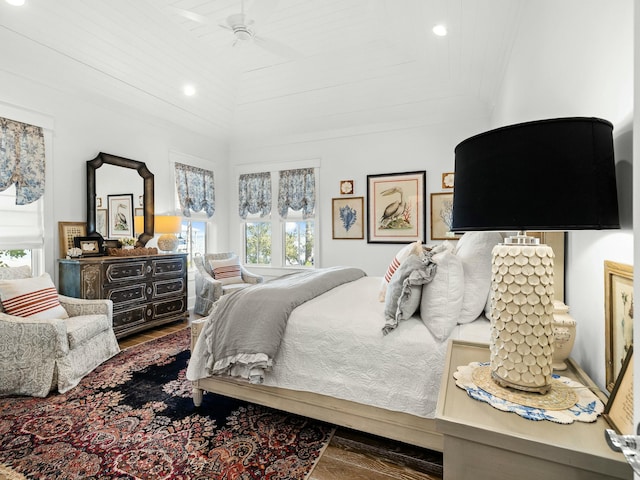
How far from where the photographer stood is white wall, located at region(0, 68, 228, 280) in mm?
3432

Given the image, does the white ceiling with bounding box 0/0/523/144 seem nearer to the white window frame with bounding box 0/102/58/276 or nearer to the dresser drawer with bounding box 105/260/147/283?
the white window frame with bounding box 0/102/58/276

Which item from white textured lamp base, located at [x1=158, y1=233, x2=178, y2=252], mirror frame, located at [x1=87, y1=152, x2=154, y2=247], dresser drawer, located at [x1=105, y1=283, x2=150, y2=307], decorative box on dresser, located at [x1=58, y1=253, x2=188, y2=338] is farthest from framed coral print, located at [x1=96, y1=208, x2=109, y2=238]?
dresser drawer, located at [x1=105, y1=283, x2=150, y2=307]

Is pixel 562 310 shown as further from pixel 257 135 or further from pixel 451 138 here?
pixel 257 135

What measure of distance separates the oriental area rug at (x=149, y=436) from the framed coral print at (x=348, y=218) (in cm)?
333

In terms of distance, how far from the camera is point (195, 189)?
18.0ft

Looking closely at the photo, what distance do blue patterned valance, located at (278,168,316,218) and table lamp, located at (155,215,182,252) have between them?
1757mm

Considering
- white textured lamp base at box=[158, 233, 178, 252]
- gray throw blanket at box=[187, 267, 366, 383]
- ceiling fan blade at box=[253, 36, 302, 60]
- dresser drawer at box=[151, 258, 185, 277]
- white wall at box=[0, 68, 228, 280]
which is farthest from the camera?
white textured lamp base at box=[158, 233, 178, 252]

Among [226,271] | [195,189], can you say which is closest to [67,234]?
[226,271]

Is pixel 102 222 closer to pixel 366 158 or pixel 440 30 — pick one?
pixel 366 158

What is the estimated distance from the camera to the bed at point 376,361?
1679 millimetres

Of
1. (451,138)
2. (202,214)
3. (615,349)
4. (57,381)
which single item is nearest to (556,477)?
(615,349)

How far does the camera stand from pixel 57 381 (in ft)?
8.29

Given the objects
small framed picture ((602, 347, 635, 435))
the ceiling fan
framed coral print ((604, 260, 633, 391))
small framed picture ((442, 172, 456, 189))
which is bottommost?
small framed picture ((602, 347, 635, 435))

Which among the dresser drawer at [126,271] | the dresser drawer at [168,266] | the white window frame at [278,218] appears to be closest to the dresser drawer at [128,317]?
the dresser drawer at [126,271]
